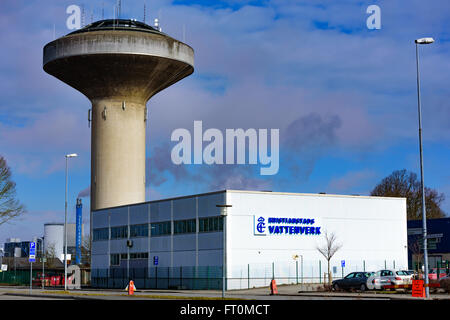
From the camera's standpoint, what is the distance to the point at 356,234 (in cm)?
6750

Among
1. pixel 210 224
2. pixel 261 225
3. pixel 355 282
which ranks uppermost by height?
pixel 210 224

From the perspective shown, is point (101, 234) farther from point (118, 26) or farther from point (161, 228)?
point (118, 26)

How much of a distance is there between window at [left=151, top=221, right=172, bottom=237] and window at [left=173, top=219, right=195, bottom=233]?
1020 millimetres

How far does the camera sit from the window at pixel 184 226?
2581 inches

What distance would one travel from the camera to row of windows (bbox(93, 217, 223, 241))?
62.9 meters

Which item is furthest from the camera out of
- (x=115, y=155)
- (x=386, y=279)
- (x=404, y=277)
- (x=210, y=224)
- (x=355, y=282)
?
(x=115, y=155)

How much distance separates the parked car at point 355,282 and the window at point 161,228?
1971 centimetres

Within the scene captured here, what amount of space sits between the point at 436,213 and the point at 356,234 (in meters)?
49.0

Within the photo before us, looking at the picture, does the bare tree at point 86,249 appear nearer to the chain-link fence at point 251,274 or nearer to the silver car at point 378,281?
the chain-link fence at point 251,274

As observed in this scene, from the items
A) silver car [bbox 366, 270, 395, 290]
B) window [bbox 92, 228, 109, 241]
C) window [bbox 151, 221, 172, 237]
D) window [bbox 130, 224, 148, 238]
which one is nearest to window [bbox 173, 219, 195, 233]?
window [bbox 151, 221, 172, 237]

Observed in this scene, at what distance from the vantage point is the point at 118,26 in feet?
261

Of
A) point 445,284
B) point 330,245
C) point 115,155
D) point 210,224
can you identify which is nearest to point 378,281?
point 445,284

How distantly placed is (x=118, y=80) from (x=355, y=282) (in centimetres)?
3716
